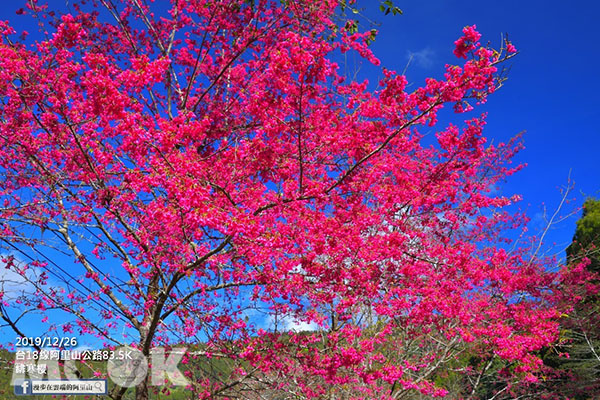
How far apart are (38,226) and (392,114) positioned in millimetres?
5471

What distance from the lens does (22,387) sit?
7.86 meters

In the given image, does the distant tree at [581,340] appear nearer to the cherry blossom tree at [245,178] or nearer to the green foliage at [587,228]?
the green foliage at [587,228]

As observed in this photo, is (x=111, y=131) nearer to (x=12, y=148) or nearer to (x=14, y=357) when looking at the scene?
(x=12, y=148)

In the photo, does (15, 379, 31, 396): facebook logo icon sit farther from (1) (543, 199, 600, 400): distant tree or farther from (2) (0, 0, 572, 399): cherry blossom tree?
(1) (543, 199, 600, 400): distant tree

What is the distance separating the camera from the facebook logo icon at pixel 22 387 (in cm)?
746

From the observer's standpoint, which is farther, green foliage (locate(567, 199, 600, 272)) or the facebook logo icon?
green foliage (locate(567, 199, 600, 272))

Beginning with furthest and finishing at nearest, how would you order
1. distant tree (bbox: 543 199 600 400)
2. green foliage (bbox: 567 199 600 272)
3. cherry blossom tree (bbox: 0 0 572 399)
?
1. green foliage (bbox: 567 199 600 272)
2. distant tree (bbox: 543 199 600 400)
3. cherry blossom tree (bbox: 0 0 572 399)

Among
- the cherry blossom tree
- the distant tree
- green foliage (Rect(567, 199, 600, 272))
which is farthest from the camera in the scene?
green foliage (Rect(567, 199, 600, 272))

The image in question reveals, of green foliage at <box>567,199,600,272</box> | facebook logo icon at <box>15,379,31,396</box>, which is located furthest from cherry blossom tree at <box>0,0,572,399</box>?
green foliage at <box>567,199,600,272</box>

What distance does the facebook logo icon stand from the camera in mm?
7455

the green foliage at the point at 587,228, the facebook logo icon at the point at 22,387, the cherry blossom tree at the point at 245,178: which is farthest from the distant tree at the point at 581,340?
the facebook logo icon at the point at 22,387

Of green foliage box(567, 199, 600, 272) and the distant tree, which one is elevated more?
green foliage box(567, 199, 600, 272)

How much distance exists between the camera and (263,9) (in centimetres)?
829

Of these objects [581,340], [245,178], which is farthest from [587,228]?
[245,178]
